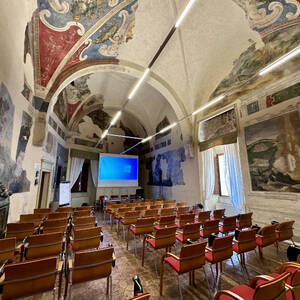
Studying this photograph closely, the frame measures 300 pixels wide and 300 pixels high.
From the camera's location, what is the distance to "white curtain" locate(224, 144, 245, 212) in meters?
5.91

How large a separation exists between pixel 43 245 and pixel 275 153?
6509 millimetres

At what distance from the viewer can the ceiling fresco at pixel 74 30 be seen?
4223 mm

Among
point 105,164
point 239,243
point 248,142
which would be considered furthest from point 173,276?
point 105,164

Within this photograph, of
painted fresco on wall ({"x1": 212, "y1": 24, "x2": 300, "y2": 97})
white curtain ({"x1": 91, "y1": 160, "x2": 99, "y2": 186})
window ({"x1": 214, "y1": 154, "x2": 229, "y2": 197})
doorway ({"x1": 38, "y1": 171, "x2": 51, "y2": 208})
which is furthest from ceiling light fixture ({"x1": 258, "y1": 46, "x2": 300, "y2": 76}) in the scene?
white curtain ({"x1": 91, "y1": 160, "x2": 99, "y2": 186})

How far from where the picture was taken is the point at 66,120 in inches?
380

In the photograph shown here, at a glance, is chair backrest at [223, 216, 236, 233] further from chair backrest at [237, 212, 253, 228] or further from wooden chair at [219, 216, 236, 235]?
chair backrest at [237, 212, 253, 228]

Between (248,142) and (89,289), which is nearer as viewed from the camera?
(89,289)

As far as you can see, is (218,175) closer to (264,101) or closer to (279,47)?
(264,101)

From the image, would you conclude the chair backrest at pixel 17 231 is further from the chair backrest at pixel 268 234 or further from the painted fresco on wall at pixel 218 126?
the painted fresco on wall at pixel 218 126

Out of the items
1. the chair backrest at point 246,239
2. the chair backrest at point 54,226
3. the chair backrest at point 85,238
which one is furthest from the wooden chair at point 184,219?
the chair backrest at point 54,226

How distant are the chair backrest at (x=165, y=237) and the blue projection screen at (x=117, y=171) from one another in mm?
8571

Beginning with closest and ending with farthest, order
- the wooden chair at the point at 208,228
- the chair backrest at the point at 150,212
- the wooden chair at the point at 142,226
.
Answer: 1. the wooden chair at the point at 208,228
2. the wooden chair at the point at 142,226
3. the chair backrest at the point at 150,212

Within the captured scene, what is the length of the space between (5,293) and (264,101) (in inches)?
294

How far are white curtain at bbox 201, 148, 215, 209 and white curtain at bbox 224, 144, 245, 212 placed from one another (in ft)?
2.86
